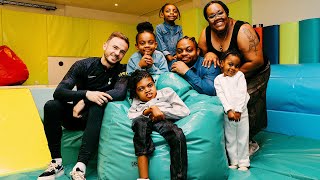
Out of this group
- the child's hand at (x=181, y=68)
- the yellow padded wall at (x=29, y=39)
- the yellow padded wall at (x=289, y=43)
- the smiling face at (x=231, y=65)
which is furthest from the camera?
the yellow padded wall at (x=29, y=39)

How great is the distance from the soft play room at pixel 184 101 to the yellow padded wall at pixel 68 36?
0.07 feet

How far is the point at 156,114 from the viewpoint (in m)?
1.52

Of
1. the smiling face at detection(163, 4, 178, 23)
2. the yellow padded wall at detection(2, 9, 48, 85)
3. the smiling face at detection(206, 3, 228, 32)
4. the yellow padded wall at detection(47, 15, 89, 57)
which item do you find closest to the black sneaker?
the smiling face at detection(206, 3, 228, 32)

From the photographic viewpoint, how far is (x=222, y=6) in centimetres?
207

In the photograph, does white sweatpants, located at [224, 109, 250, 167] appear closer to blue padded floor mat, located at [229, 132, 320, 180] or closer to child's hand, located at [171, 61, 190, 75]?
blue padded floor mat, located at [229, 132, 320, 180]

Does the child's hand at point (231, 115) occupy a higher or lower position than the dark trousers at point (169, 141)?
higher

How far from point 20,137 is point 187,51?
57.6 inches

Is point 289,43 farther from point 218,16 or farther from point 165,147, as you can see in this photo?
point 165,147

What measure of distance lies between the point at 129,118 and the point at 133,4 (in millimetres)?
5111

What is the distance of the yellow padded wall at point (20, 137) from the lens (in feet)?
6.15

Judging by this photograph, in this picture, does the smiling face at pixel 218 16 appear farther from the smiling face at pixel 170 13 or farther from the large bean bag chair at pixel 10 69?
the large bean bag chair at pixel 10 69

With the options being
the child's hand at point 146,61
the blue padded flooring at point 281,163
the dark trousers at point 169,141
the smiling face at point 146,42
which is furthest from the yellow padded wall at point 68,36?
the dark trousers at point 169,141

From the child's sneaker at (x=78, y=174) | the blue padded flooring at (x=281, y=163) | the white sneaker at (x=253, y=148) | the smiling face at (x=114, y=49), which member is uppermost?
the smiling face at (x=114, y=49)

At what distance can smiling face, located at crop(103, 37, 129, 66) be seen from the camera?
6.09 ft
